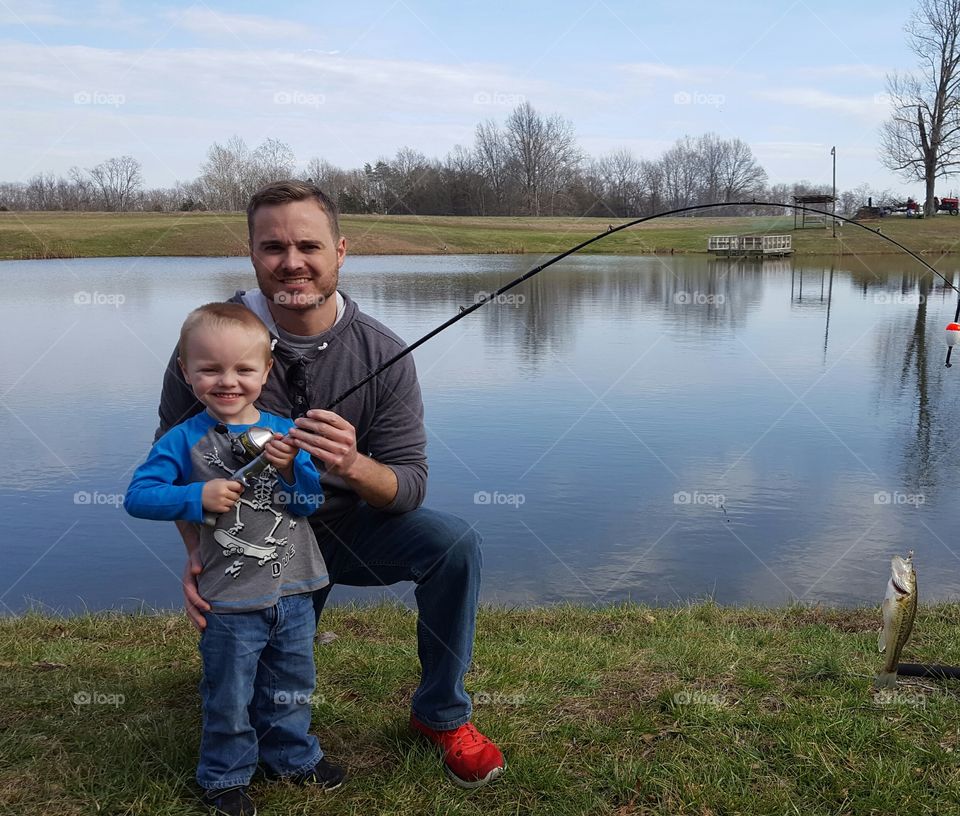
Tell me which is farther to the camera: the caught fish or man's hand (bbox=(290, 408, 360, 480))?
the caught fish

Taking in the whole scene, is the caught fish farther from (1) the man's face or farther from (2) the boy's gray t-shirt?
(1) the man's face

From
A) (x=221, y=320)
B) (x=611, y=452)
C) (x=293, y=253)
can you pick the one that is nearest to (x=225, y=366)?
(x=221, y=320)

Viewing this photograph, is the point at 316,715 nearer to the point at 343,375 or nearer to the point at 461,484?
the point at 343,375

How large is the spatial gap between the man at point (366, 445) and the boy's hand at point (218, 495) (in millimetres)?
294

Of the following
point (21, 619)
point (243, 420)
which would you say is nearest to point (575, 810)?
point (243, 420)

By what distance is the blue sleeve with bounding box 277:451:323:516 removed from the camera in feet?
8.15

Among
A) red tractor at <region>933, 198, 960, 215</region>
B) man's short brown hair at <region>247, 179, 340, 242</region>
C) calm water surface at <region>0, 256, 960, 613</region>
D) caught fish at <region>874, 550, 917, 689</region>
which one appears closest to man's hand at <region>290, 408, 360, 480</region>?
man's short brown hair at <region>247, 179, 340, 242</region>

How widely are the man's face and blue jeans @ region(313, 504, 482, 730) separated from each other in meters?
0.73

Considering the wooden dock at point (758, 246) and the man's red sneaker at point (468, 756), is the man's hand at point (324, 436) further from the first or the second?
the wooden dock at point (758, 246)

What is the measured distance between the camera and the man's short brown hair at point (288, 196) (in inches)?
109

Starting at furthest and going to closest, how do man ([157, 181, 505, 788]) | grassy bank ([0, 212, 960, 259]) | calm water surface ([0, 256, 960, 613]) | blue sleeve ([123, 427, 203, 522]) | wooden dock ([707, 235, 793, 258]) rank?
wooden dock ([707, 235, 793, 258]) < grassy bank ([0, 212, 960, 259]) < calm water surface ([0, 256, 960, 613]) < man ([157, 181, 505, 788]) < blue sleeve ([123, 427, 203, 522])

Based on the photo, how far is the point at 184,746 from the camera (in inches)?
106

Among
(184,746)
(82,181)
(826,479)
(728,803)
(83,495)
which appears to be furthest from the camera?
(82,181)

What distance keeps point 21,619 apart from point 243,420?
2.52 meters
